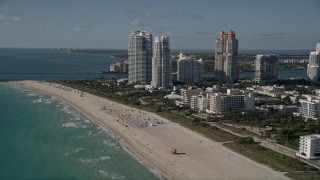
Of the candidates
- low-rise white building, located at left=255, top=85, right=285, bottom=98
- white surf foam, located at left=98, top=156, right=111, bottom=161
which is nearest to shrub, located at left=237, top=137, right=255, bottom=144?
white surf foam, located at left=98, top=156, right=111, bottom=161

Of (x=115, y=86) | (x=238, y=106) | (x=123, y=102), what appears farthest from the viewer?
(x=115, y=86)

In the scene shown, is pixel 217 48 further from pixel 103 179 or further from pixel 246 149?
pixel 103 179

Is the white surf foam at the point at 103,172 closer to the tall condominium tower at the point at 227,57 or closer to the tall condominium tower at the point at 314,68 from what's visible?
the tall condominium tower at the point at 227,57

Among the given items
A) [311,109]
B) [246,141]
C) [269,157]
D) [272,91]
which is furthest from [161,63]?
[269,157]

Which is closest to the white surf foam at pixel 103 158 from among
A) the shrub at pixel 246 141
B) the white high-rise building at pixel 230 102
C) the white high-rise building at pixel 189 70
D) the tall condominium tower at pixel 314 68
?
the shrub at pixel 246 141

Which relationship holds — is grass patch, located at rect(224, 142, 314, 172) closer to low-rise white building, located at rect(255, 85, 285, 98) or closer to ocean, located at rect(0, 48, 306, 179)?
ocean, located at rect(0, 48, 306, 179)

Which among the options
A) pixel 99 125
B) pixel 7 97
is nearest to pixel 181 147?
pixel 99 125

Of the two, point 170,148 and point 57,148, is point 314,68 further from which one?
point 57,148
